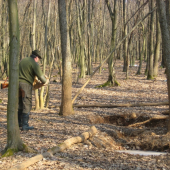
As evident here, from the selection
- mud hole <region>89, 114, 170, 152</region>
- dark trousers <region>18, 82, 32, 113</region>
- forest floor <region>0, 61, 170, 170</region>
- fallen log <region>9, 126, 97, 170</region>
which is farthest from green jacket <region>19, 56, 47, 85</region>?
mud hole <region>89, 114, 170, 152</region>

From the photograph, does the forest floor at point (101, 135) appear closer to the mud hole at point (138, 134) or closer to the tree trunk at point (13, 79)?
the mud hole at point (138, 134)

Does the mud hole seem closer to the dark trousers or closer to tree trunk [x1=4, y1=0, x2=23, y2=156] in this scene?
the dark trousers

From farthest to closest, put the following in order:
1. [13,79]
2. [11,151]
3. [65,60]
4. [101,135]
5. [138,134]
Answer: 1. [65,60]
2. [138,134]
3. [101,135]
4. [11,151]
5. [13,79]

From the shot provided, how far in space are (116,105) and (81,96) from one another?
9.16ft

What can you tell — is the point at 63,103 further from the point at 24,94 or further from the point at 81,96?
the point at 81,96

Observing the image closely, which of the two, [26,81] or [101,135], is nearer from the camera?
[26,81]

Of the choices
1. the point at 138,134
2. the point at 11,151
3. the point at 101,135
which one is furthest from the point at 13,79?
the point at 138,134

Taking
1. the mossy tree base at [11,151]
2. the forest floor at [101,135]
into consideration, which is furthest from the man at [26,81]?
the mossy tree base at [11,151]

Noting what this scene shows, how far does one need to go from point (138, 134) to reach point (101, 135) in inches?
46.3

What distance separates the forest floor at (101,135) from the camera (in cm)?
406

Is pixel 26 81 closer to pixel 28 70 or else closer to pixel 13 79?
pixel 28 70

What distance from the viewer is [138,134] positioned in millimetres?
6828

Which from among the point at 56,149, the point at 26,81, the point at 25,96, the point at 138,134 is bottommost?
the point at 138,134

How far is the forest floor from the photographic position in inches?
160
